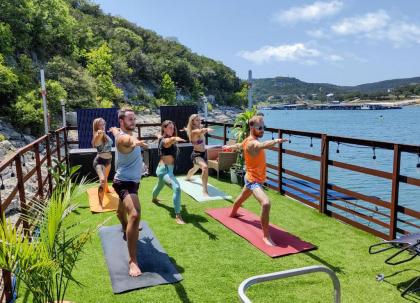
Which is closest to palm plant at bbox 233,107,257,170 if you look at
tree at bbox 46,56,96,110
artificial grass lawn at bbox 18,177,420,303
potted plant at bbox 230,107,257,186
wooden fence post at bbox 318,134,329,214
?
potted plant at bbox 230,107,257,186

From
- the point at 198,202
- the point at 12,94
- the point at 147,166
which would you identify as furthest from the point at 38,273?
the point at 12,94

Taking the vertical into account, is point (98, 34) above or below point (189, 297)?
above

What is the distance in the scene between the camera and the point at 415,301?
128 inches

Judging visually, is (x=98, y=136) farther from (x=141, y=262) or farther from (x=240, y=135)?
(x=240, y=135)

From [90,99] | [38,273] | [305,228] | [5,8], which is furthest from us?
[90,99]

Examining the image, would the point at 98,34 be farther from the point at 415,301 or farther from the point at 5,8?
the point at 415,301

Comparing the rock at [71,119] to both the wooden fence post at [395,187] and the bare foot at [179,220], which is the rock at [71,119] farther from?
the wooden fence post at [395,187]

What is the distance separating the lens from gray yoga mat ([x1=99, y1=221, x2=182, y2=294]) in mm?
3636

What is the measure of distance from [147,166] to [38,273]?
7.08 metres

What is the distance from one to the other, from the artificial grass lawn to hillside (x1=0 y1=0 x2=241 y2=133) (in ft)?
67.4

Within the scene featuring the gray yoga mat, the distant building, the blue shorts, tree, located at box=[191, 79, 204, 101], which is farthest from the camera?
the distant building

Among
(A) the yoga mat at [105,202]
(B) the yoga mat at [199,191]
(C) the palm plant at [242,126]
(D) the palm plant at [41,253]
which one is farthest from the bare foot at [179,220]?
(D) the palm plant at [41,253]

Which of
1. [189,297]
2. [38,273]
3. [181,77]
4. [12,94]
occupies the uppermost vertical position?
[181,77]

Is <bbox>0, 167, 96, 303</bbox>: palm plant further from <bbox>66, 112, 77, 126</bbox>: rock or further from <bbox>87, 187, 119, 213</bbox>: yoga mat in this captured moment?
<bbox>66, 112, 77, 126</bbox>: rock
